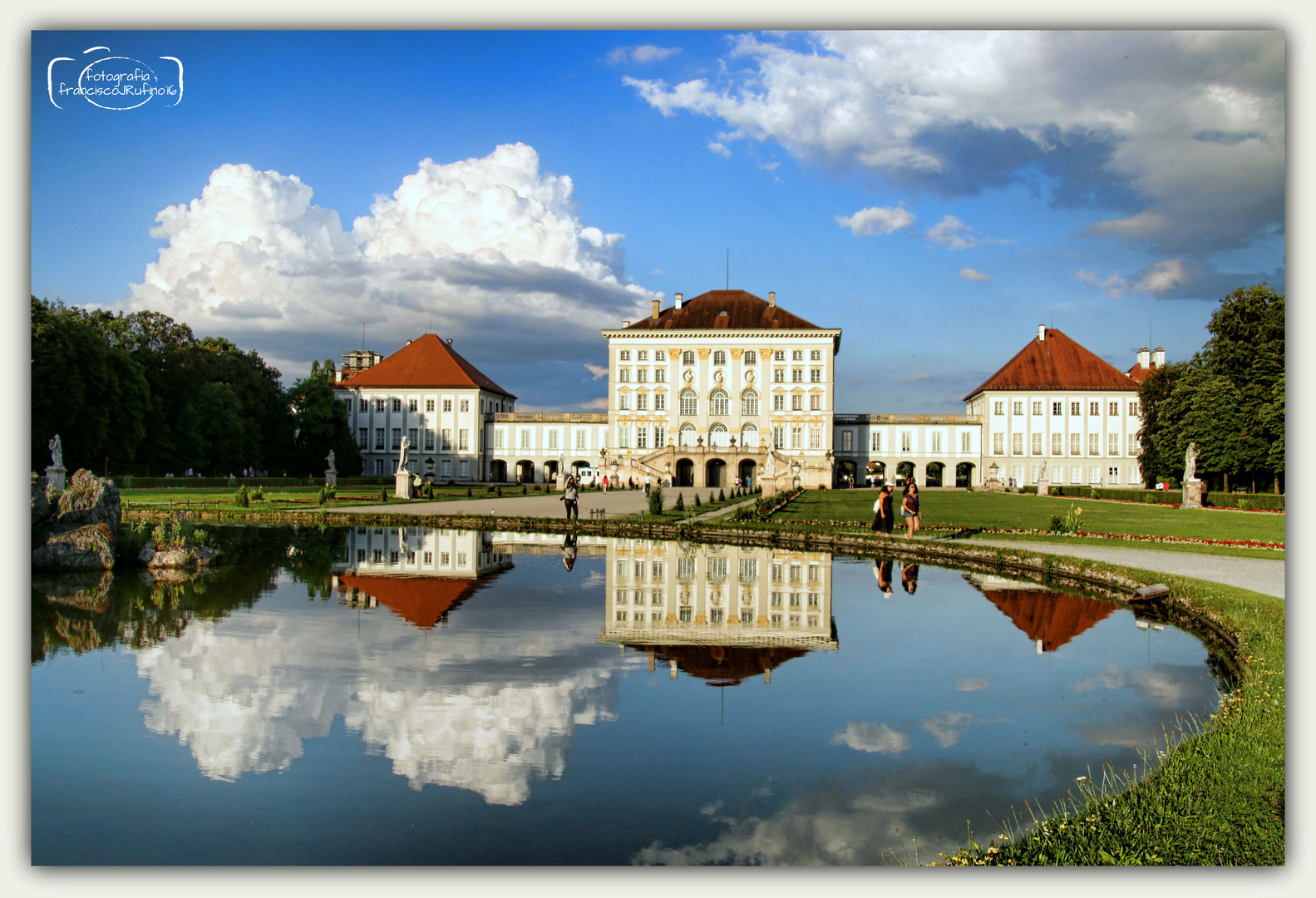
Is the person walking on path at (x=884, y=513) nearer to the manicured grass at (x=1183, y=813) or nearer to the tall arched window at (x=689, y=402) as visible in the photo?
the manicured grass at (x=1183, y=813)

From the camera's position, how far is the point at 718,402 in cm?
6006

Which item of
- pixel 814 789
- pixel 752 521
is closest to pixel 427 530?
pixel 752 521

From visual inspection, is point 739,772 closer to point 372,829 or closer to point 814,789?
point 814,789

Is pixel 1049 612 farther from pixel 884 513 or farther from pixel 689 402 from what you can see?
pixel 689 402

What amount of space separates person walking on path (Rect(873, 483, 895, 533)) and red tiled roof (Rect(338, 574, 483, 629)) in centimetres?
913

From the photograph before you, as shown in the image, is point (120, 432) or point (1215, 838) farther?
point (120, 432)

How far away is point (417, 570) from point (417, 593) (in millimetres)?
2539

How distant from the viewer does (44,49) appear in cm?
592

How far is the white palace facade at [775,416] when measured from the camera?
5947cm

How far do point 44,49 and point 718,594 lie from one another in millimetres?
8925

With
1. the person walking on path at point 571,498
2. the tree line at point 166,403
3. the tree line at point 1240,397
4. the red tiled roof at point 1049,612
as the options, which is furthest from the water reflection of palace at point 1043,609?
the tree line at point 166,403

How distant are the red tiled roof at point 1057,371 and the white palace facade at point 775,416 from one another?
4.1 inches

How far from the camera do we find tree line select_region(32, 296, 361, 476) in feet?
111

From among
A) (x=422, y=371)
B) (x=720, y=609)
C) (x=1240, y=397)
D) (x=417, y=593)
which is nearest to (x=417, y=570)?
(x=417, y=593)
